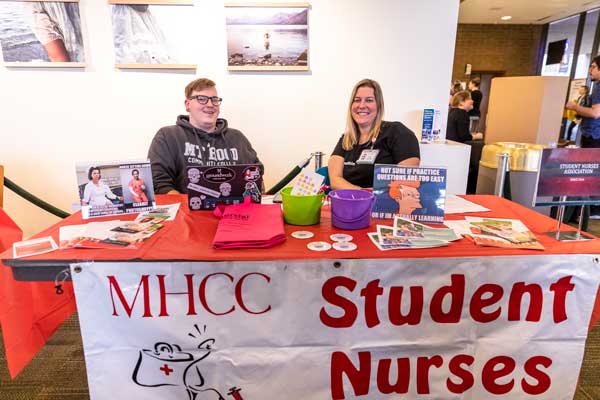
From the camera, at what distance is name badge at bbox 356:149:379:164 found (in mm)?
2139

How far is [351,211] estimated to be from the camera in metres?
1.26

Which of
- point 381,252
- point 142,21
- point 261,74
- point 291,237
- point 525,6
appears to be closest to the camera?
point 381,252

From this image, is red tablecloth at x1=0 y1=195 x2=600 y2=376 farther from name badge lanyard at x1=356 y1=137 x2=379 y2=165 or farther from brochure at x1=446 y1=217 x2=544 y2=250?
name badge lanyard at x1=356 y1=137 x2=379 y2=165

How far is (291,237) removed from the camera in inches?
48.1

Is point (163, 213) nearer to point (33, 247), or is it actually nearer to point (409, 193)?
point (33, 247)

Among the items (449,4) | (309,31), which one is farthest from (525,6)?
(309,31)

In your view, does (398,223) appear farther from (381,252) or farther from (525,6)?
(525,6)

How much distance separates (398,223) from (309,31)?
6.91 feet

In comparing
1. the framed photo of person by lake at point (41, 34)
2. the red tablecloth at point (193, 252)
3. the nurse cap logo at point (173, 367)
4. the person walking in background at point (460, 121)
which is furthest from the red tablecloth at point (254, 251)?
the person walking in background at point (460, 121)

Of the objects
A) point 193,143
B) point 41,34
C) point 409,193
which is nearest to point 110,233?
point 409,193

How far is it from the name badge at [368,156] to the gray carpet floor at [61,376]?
1412 mm

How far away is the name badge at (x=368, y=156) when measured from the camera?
2139mm

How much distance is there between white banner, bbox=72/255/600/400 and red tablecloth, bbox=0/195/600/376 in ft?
0.08

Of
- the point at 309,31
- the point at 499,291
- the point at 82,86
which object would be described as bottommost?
the point at 499,291
